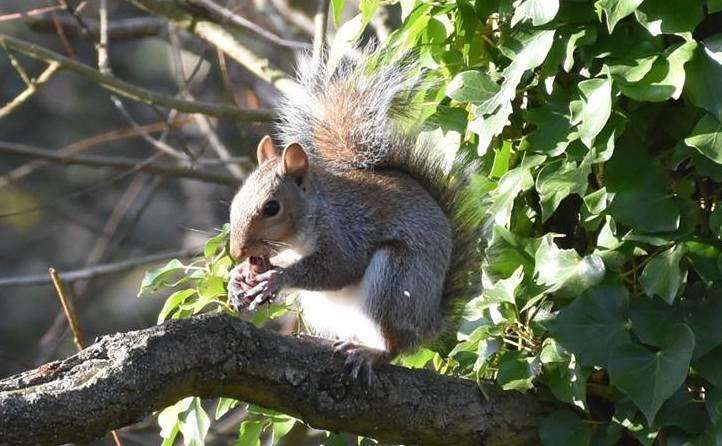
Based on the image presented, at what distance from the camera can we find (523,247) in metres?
1.77

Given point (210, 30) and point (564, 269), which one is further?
point (210, 30)

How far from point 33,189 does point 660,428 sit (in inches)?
151

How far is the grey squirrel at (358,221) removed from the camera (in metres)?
1.96

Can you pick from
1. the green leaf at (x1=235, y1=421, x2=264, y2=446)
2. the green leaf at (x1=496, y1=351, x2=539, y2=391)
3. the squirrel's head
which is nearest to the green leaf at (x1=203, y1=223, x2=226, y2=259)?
the squirrel's head

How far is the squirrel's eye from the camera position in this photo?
197 cm

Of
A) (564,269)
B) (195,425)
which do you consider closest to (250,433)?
(195,425)

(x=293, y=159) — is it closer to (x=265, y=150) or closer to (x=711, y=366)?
(x=265, y=150)

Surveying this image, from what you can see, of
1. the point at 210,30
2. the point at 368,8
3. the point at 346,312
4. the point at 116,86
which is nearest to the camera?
the point at 368,8

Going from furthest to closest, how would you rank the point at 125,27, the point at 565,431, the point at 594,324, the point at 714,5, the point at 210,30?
1. the point at 125,27
2. the point at 210,30
3. the point at 565,431
4. the point at 594,324
5. the point at 714,5

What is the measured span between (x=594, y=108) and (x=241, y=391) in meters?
0.63

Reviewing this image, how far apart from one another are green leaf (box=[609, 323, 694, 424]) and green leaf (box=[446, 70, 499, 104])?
1.38 ft

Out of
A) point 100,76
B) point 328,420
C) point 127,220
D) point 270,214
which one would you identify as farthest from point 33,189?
point 328,420

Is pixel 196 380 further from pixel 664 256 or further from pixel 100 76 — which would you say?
pixel 100 76

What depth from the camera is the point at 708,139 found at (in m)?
1.55
